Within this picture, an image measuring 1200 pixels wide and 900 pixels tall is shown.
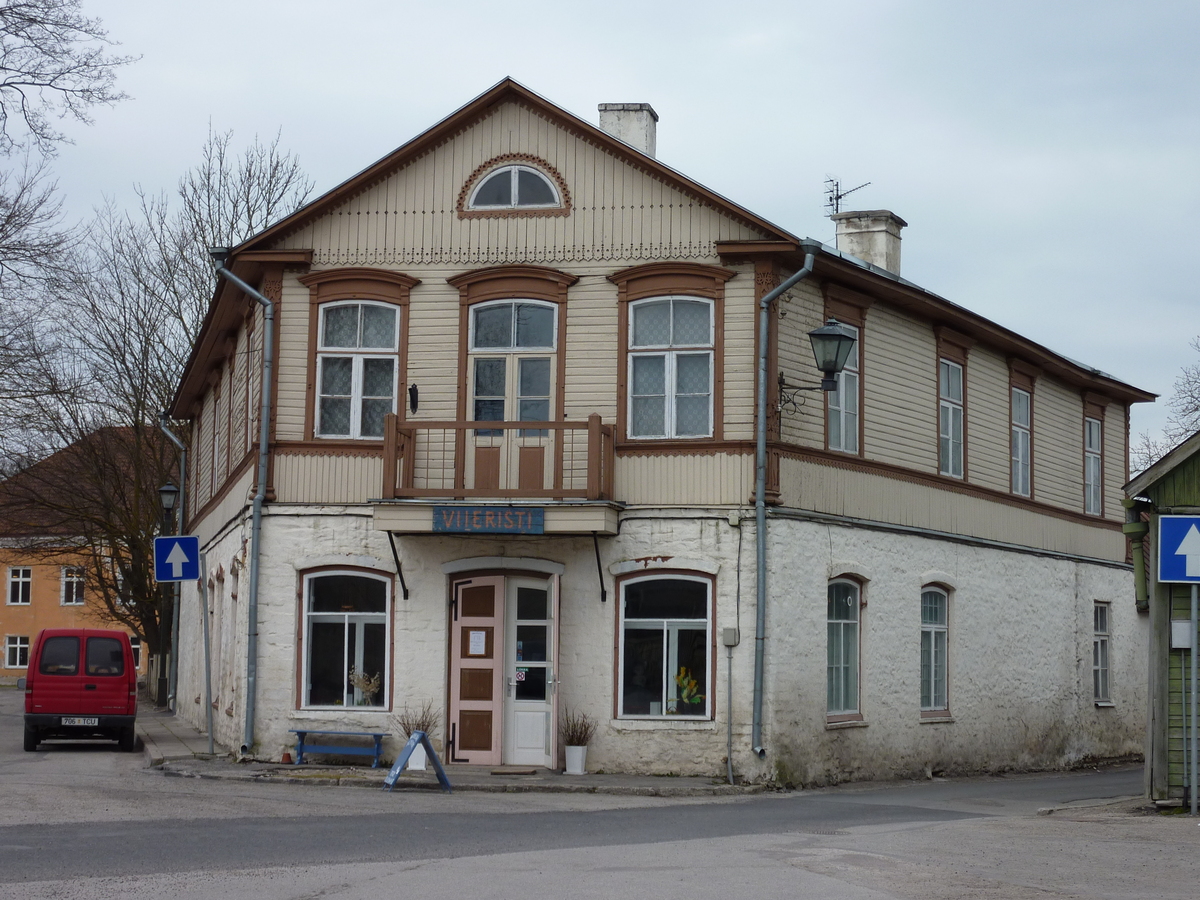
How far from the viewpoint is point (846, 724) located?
19172 millimetres

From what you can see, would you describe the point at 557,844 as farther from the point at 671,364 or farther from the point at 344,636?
the point at 671,364

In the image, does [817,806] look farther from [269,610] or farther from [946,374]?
[946,374]

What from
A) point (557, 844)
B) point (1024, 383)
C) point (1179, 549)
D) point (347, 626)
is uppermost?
point (1024, 383)

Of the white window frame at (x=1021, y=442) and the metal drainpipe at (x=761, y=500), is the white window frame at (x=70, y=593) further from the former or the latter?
the metal drainpipe at (x=761, y=500)

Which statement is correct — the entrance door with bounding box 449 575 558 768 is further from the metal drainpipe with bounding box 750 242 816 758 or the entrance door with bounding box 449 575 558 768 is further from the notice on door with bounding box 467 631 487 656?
the metal drainpipe with bounding box 750 242 816 758

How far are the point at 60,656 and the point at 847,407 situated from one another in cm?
1219

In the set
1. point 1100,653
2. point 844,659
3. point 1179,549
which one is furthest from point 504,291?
point 1100,653

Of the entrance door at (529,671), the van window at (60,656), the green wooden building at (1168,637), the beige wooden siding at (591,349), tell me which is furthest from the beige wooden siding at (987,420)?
the van window at (60,656)

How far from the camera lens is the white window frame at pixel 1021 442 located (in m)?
24.8

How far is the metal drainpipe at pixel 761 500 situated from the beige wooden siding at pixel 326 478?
4618 millimetres

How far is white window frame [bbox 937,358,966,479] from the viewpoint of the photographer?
22391 millimetres

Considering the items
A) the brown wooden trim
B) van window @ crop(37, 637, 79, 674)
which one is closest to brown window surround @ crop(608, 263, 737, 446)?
the brown wooden trim

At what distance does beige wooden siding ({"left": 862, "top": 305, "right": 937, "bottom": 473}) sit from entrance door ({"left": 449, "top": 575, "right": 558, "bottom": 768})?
5.05 metres

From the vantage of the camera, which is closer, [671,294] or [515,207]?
[671,294]
